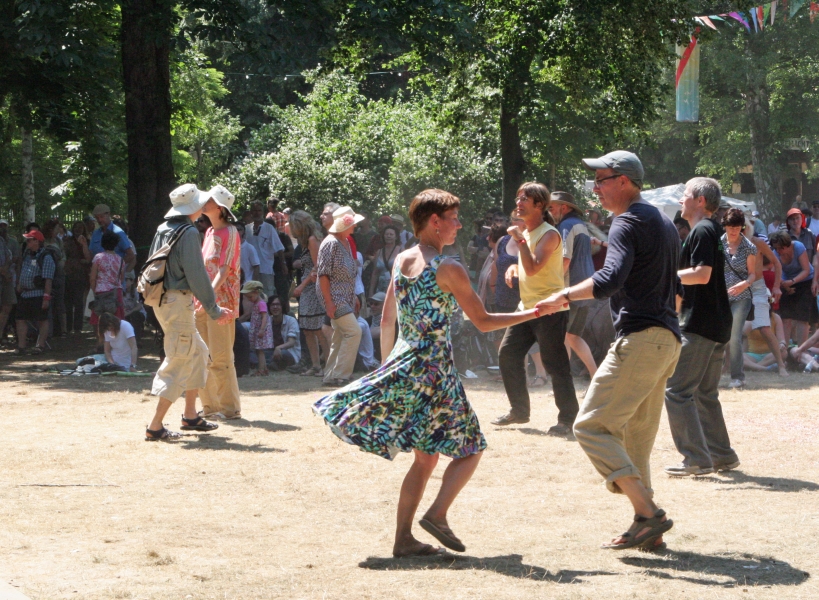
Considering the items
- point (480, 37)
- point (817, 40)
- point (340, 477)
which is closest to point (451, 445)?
point (340, 477)

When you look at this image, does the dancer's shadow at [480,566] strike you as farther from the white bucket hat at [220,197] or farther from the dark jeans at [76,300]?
the dark jeans at [76,300]

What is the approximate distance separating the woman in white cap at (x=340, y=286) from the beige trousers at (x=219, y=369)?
6.87ft

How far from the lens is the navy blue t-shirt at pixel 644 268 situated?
5309 mm

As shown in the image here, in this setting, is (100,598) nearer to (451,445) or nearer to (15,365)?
(451,445)

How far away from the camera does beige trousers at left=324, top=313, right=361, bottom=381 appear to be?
11.7 m

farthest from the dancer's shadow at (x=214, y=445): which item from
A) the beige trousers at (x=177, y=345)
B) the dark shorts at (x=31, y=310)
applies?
the dark shorts at (x=31, y=310)

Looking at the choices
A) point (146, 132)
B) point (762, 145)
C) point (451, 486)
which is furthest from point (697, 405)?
point (762, 145)

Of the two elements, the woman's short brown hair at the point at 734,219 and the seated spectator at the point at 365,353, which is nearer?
the woman's short brown hair at the point at 734,219

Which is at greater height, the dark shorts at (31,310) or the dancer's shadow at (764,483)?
the dark shorts at (31,310)

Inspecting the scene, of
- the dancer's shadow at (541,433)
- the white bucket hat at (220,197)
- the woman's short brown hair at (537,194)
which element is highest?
the white bucket hat at (220,197)

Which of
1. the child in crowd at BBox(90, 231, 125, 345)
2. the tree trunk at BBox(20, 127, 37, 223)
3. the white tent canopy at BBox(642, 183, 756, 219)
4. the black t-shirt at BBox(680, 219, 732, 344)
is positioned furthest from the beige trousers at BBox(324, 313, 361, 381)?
the white tent canopy at BBox(642, 183, 756, 219)

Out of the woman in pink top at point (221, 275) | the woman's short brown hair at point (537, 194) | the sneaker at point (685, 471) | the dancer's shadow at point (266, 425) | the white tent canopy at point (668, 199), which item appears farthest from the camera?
the white tent canopy at point (668, 199)

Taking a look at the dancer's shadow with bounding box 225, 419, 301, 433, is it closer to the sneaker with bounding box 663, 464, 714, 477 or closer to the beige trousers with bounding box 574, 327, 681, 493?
the sneaker with bounding box 663, 464, 714, 477

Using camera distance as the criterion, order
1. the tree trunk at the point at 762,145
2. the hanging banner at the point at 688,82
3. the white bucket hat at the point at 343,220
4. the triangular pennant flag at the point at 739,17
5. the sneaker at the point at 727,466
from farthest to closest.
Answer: the tree trunk at the point at 762,145, the hanging banner at the point at 688,82, the triangular pennant flag at the point at 739,17, the white bucket hat at the point at 343,220, the sneaker at the point at 727,466
